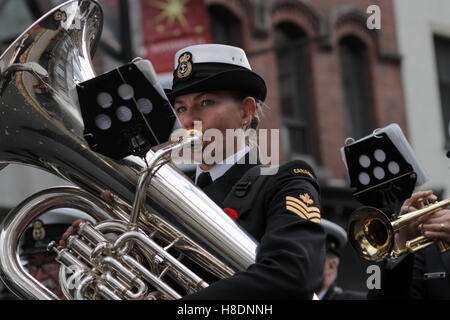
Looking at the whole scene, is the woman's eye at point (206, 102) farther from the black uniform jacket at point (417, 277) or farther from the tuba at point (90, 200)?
the black uniform jacket at point (417, 277)

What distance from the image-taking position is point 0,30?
959cm

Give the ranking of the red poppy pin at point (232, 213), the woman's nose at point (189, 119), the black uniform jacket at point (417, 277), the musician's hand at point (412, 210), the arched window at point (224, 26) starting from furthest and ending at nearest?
the arched window at point (224, 26) < the black uniform jacket at point (417, 277) < the musician's hand at point (412, 210) < the woman's nose at point (189, 119) < the red poppy pin at point (232, 213)

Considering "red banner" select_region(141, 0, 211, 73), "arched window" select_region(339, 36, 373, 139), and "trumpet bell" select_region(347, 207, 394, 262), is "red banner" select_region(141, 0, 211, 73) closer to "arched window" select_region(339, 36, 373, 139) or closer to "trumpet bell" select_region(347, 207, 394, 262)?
"trumpet bell" select_region(347, 207, 394, 262)

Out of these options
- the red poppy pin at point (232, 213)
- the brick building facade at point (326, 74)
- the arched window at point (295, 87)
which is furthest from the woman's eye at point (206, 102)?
the arched window at point (295, 87)

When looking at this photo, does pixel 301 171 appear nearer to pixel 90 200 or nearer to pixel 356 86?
pixel 90 200

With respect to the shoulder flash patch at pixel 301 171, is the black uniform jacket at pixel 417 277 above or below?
below

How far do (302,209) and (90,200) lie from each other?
0.75 m

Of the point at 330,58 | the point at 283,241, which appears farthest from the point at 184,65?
the point at 330,58

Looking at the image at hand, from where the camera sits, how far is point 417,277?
3.73 m

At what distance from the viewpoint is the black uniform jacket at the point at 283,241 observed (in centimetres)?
240

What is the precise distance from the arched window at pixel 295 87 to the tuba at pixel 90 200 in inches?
377

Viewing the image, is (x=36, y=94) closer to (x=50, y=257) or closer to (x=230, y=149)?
(x=230, y=149)
